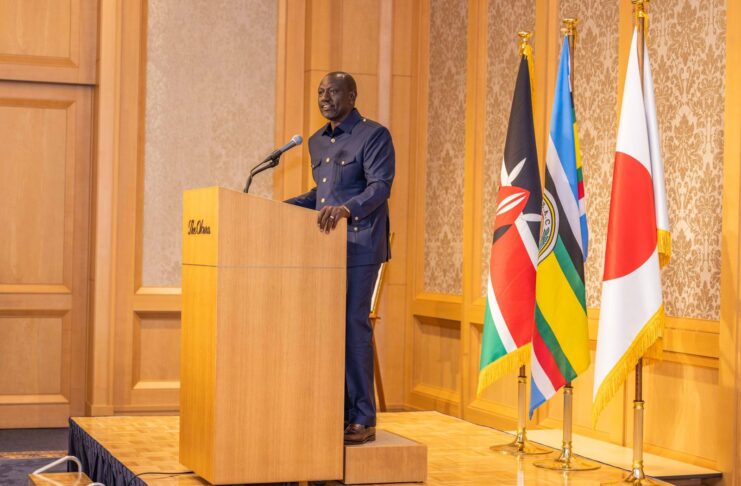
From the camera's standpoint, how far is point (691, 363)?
184 inches

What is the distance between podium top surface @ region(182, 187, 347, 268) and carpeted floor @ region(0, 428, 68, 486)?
2010mm

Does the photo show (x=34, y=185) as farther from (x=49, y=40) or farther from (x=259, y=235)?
(x=259, y=235)

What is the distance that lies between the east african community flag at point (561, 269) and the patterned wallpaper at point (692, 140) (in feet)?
1.55

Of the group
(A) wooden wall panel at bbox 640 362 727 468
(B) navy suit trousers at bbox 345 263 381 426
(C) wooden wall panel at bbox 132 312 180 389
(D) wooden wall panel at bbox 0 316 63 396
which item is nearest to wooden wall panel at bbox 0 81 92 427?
(D) wooden wall panel at bbox 0 316 63 396

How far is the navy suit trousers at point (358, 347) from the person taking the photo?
3947mm

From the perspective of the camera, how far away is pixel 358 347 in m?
3.95

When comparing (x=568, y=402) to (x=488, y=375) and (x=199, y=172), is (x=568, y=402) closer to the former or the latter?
(x=488, y=375)

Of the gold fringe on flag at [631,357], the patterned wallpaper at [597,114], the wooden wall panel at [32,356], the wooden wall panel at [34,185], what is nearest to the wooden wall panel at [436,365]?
the patterned wallpaper at [597,114]

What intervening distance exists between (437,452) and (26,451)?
2433 mm

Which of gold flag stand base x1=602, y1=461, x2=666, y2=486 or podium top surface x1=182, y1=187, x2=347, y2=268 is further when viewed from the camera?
Result: gold flag stand base x1=602, y1=461, x2=666, y2=486

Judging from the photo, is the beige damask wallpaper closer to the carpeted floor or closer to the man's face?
the man's face

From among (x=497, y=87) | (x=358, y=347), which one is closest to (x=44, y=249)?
(x=497, y=87)

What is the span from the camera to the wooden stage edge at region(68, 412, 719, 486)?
13.7ft

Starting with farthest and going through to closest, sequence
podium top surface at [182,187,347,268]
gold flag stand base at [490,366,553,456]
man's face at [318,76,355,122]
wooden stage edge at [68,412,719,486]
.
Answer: gold flag stand base at [490,366,553,456], wooden stage edge at [68,412,719,486], man's face at [318,76,355,122], podium top surface at [182,187,347,268]
